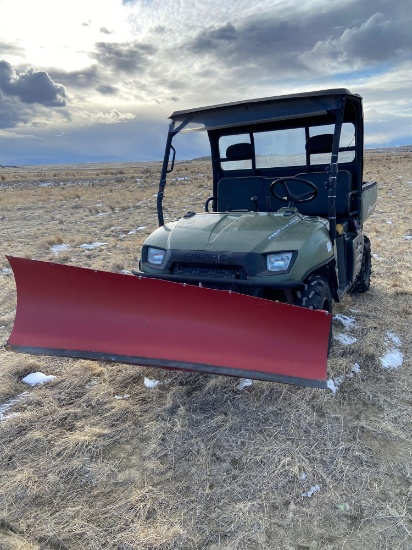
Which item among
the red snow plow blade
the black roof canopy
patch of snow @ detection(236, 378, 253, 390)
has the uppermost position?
the black roof canopy

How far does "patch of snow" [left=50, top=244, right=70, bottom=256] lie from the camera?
9175 mm

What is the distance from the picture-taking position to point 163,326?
3.19m

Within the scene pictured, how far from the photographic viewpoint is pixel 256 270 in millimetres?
3400

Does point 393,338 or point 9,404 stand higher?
point 9,404

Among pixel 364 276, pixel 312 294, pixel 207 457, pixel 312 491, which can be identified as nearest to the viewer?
pixel 312 491

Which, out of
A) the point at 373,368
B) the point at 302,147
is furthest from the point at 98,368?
the point at 302,147

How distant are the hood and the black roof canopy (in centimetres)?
87

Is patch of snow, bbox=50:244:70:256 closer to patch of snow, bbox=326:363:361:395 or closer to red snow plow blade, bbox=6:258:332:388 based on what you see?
red snow plow blade, bbox=6:258:332:388

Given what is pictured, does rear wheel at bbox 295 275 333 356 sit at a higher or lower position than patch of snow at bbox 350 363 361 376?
higher

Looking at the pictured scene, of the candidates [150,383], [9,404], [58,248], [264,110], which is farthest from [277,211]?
[58,248]

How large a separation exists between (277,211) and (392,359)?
175cm

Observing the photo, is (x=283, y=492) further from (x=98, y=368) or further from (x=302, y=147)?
(x=302, y=147)

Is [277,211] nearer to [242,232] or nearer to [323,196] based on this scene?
[242,232]

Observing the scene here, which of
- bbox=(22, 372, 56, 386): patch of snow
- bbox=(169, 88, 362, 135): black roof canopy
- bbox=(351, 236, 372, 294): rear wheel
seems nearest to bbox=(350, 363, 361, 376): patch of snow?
bbox=(351, 236, 372, 294): rear wheel
